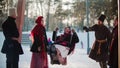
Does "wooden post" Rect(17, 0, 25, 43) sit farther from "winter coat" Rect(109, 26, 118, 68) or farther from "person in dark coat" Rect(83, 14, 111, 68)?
"winter coat" Rect(109, 26, 118, 68)

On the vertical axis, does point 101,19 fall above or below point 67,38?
above

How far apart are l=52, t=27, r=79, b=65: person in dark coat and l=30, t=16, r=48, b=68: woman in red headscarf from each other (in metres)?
0.14

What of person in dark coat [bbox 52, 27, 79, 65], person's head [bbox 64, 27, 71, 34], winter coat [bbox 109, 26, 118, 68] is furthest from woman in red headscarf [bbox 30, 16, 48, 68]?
winter coat [bbox 109, 26, 118, 68]

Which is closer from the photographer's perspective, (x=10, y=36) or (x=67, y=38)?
(x=10, y=36)

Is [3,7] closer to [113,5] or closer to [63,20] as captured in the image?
[63,20]

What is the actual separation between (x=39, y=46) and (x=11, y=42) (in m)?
0.36

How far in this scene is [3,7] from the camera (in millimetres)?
4219

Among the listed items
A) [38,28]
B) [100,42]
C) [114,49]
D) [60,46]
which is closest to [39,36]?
[38,28]

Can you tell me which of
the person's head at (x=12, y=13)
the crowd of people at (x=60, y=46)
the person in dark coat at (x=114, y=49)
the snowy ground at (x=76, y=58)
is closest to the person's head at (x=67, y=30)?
the crowd of people at (x=60, y=46)

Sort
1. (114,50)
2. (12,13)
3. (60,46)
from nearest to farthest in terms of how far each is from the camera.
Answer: (12,13)
(114,50)
(60,46)

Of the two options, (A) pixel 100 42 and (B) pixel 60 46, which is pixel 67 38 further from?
(A) pixel 100 42

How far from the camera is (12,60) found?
13.2 feet

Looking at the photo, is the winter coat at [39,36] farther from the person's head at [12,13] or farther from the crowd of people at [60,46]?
the person's head at [12,13]

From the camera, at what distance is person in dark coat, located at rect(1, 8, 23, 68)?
3.95m
